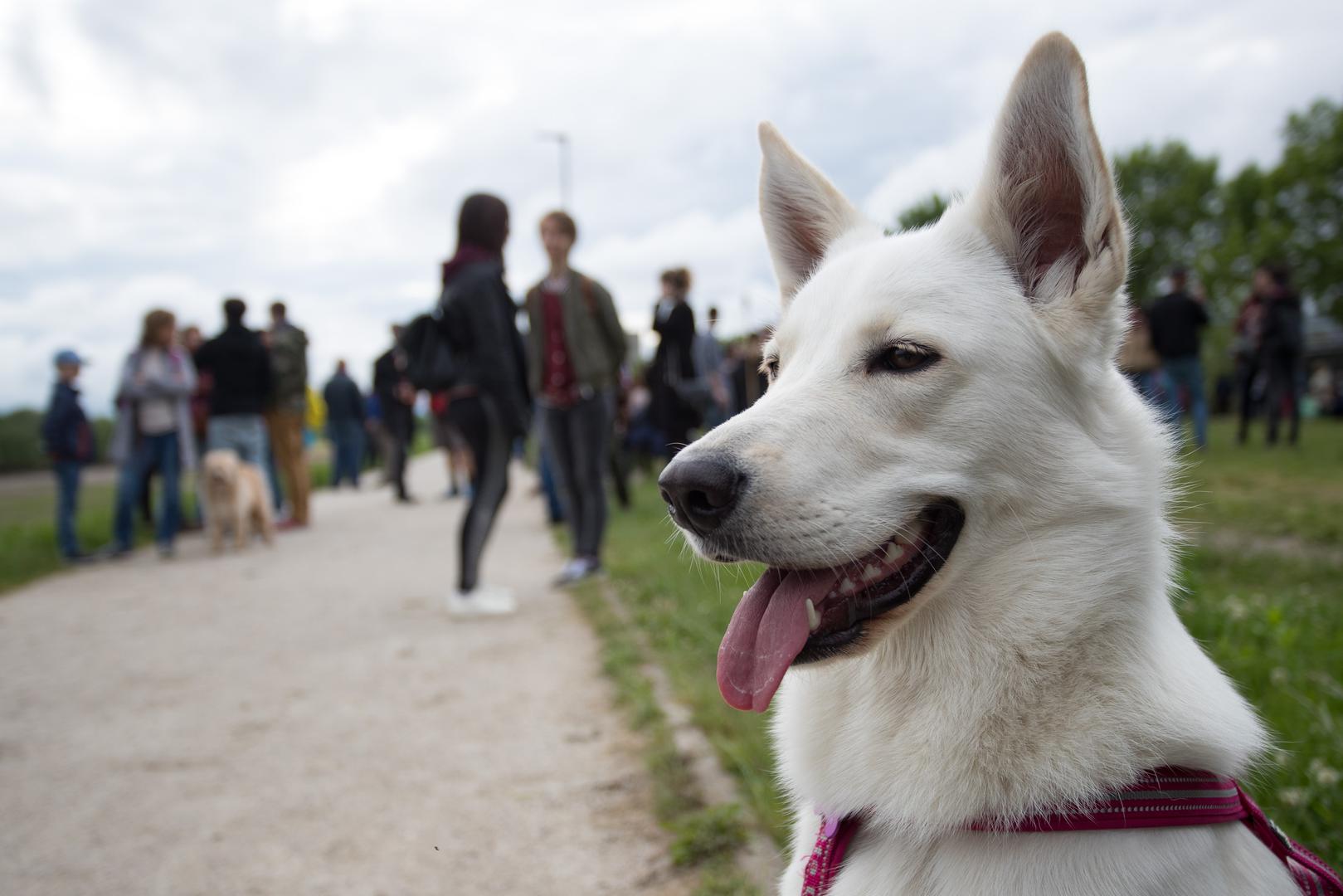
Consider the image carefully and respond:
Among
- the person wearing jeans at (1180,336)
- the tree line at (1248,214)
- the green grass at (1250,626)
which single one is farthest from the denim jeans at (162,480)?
the tree line at (1248,214)

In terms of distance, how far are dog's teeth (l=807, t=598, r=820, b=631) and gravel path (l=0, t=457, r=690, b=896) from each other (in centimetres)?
134

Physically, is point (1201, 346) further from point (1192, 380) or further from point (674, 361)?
point (674, 361)

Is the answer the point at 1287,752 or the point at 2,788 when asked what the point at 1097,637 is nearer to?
A: the point at 1287,752

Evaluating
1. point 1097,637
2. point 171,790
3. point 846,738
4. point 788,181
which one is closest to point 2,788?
point 171,790

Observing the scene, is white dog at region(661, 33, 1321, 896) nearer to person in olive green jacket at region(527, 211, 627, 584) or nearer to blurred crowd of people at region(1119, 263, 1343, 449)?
person in olive green jacket at region(527, 211, 627, 584)

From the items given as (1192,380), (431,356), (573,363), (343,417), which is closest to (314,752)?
(431,356)

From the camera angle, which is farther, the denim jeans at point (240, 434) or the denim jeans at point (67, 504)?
the denim jeans at point (240, 434)

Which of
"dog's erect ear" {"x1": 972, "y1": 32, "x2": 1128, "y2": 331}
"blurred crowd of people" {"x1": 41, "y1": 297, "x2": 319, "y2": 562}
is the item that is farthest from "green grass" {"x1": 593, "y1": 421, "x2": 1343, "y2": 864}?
"blurred crowd of people" {"x1": 41, "y1": 297, "x2": 319, "y2": 562}

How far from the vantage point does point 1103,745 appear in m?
1.49

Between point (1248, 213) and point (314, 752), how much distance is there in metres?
54.6

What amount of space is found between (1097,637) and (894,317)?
2.53 ft

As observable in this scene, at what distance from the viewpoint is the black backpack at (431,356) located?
5867 millimetres

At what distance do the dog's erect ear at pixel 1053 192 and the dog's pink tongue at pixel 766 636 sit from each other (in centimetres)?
82

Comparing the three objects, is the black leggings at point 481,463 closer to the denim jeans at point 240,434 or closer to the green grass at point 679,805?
the green grass at point 679,805
